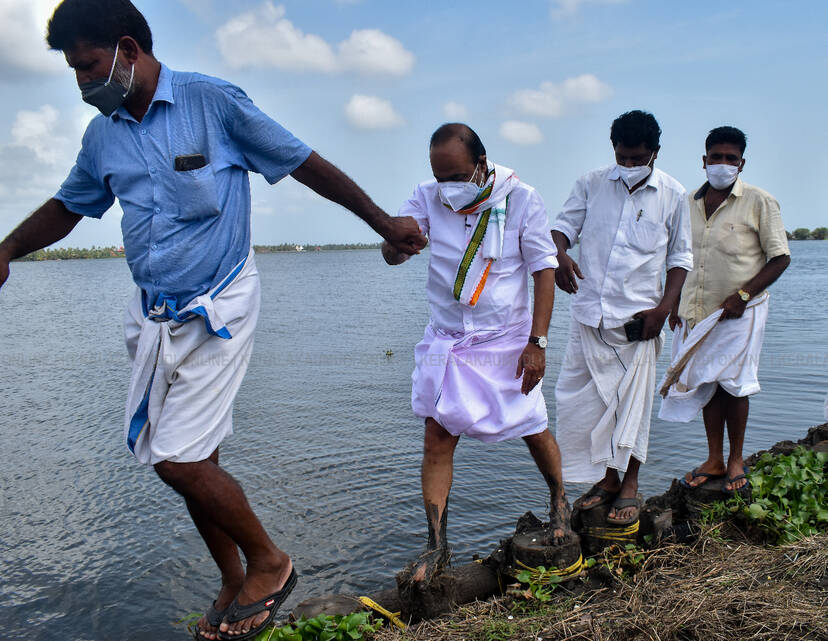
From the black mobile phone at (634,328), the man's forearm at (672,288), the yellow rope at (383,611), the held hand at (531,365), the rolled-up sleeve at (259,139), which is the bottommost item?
the yellow rope at (383,611)

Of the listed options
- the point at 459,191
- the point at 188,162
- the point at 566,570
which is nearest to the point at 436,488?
the point at 566,570

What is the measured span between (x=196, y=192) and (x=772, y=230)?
3732 millimetres

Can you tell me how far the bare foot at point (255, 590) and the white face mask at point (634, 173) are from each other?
2.79m

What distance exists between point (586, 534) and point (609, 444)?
532 millimetres

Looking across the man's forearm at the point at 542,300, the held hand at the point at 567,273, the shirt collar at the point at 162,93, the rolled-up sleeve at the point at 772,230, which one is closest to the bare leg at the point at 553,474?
the man's forearm at the point at 542,300

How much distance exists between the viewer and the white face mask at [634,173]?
4.14 m

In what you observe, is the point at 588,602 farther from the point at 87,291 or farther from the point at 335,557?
the point at 87,291

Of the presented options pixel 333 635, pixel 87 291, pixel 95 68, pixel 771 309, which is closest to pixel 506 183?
pixel 95 68

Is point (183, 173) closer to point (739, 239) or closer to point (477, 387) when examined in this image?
point (477, 387)

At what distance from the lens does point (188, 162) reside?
283 cm

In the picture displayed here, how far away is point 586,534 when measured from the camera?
13.6ft

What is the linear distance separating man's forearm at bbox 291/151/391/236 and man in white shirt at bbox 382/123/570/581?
1.69ft

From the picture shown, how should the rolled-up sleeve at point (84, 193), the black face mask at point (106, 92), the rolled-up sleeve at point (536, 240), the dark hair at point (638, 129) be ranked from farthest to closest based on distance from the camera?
1. the dark hair at point (638, 129)
2. the rolled-up sleeve at point (536, 240)
3. the rolled-up sleeve at point (84, 193)
4. the black face mask at point (106, 92)

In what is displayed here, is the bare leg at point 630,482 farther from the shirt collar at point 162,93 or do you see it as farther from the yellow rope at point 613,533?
the shirt collar at point 162,93
